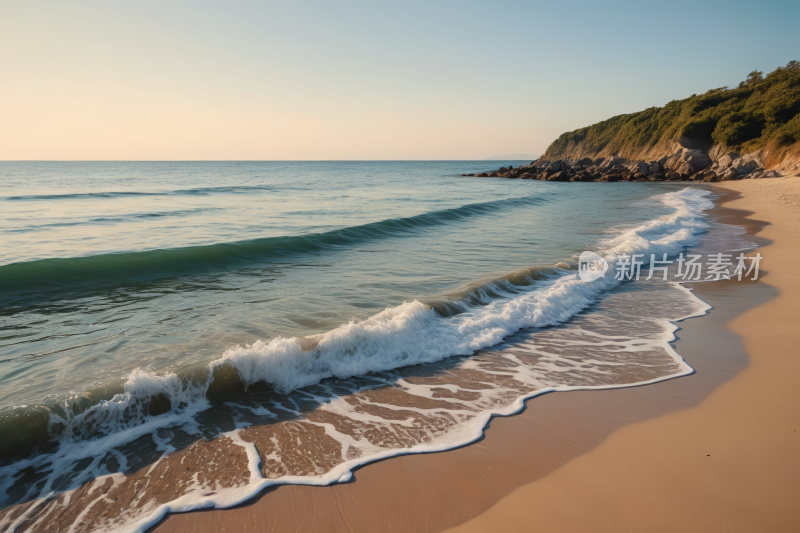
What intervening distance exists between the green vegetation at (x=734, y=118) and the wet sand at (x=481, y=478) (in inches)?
1706

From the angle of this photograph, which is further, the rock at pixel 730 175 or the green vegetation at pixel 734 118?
the green vegetation at pixel 734 118

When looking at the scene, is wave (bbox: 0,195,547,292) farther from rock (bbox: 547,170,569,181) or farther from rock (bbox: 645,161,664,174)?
rock (bbox: 547,170,569,181)

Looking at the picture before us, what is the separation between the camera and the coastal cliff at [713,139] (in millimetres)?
36844

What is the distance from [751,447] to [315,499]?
10.7 feet

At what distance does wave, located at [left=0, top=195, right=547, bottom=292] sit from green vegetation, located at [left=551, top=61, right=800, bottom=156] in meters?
41.1

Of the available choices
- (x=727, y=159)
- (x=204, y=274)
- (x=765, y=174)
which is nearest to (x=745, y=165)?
(x=727, y=159)

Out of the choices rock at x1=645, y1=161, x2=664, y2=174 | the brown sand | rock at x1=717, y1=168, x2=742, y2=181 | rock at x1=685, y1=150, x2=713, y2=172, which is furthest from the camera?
rock at x1=645, y1=161, x2=664, y2=174

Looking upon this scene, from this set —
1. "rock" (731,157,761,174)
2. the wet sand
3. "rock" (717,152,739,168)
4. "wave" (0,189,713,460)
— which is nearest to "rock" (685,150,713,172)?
"rock" (717,152,739,168)

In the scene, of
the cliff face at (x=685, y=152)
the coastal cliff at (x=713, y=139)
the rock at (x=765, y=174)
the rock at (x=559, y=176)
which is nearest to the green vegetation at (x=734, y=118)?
the coastal cliff at (x=713, y=139)

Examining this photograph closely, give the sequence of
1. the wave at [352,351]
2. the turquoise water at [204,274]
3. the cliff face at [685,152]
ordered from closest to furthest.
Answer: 1. the wave at [352,351]
2. the turquoise water at [204,274]
3. the cliff face at [685,152]

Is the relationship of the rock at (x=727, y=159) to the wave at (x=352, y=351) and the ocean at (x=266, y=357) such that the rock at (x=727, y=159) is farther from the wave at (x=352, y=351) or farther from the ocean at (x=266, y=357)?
the wave at (x=352, y=351)

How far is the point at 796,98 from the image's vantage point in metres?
38.3

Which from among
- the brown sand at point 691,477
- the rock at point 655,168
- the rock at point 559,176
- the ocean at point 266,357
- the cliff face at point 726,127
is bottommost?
the ocean at point 266,357

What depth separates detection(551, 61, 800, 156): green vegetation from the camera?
3847 cm
